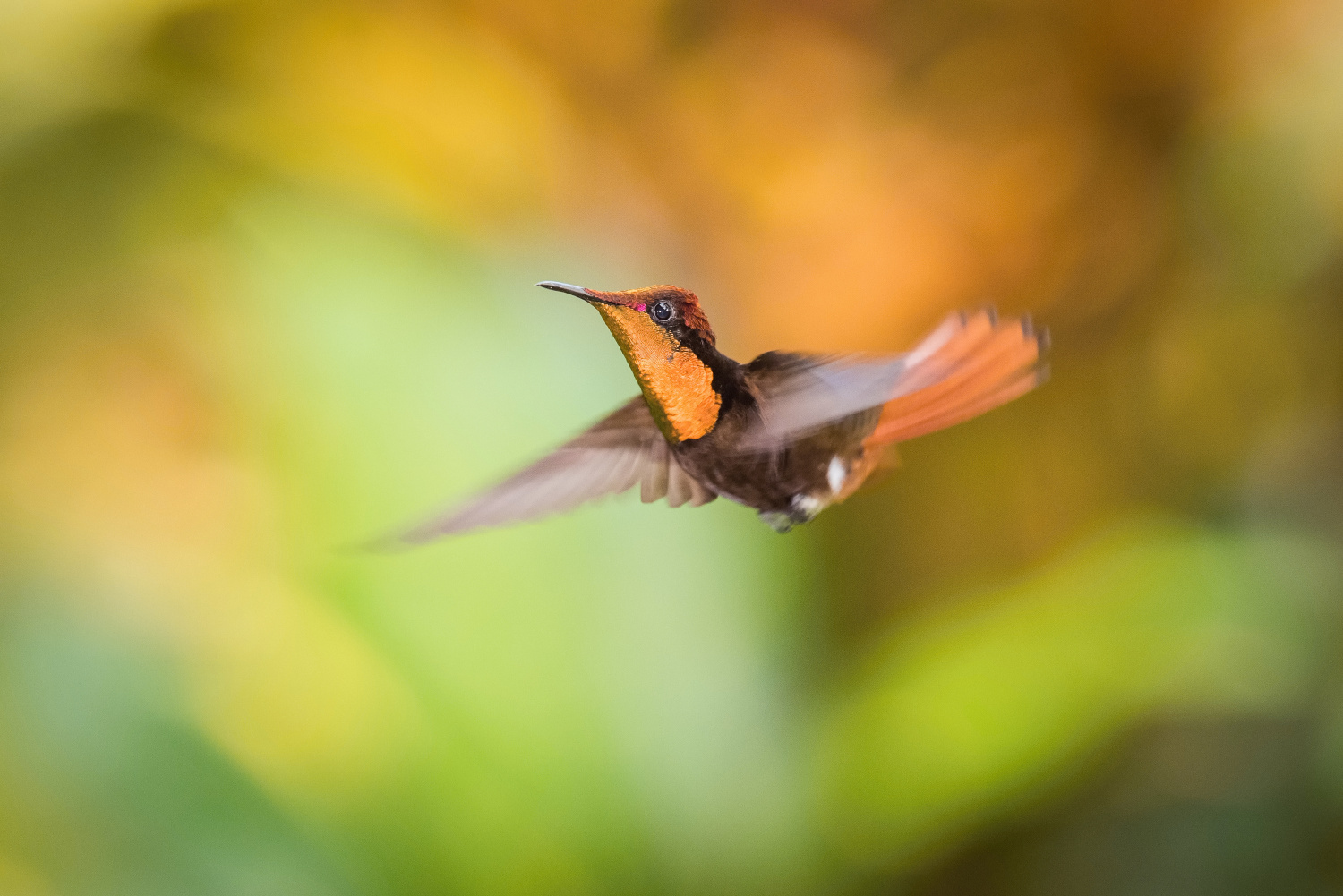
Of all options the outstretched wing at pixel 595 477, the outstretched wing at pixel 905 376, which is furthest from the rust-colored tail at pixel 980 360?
the outstretched wing at pixel 595 477

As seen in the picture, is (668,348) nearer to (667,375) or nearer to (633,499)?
(667,375)

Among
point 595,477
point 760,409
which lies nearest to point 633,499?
point 595,477

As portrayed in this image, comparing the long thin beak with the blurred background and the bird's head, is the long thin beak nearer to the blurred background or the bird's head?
the bird's head

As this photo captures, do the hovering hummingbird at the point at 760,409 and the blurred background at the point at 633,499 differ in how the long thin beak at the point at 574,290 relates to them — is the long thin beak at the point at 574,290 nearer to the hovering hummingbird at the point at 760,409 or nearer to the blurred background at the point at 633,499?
the hovering hummingbird at the point at 760,409

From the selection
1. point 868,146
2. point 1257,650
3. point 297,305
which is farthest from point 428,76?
point 1257,650

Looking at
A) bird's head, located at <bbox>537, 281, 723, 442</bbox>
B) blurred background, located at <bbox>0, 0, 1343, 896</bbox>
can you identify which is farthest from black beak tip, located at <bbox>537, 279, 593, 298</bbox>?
blurred background, located at <bbox>0, 0, 1343, 896</bbox>
